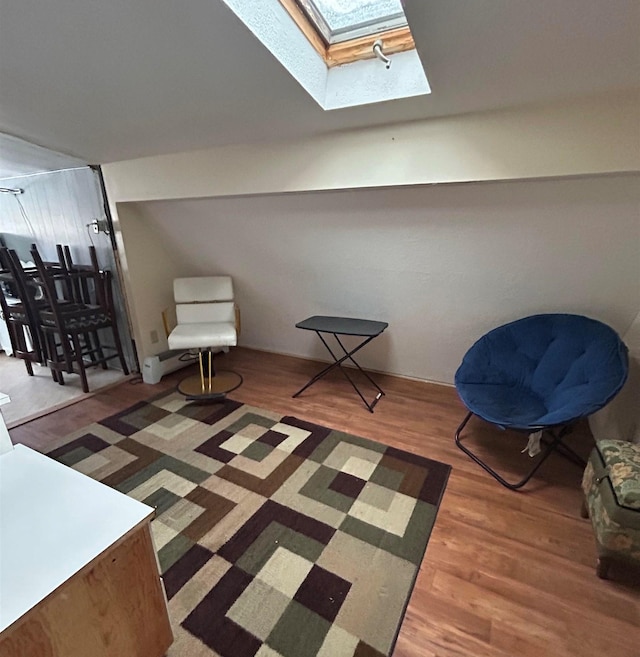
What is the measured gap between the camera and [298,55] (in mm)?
1479

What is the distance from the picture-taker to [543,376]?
223cm

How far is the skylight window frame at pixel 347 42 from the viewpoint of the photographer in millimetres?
1410

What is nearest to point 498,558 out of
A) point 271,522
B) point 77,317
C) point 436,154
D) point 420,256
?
point 271,522

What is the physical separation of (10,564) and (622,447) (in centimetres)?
217

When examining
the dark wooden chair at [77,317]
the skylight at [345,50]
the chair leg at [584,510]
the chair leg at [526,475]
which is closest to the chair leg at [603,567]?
the chair leg at [584,510]

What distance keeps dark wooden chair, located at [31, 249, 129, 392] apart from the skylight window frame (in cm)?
258

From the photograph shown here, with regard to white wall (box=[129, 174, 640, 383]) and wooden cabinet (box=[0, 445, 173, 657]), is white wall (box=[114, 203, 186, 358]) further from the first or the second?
wooden cabinet (box=[0, 445, 173, 657])

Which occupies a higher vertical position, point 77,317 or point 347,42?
point 347,42

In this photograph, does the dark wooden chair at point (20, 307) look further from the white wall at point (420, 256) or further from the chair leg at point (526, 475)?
the chair leg at point (526, 475)

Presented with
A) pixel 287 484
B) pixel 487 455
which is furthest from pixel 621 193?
pixel 287 484

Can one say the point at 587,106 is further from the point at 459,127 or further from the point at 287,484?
the point at 287,484

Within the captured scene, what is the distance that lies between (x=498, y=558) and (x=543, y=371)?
117 centimetres

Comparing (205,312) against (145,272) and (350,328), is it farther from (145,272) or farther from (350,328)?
(350,328)

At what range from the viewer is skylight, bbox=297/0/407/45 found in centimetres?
140
